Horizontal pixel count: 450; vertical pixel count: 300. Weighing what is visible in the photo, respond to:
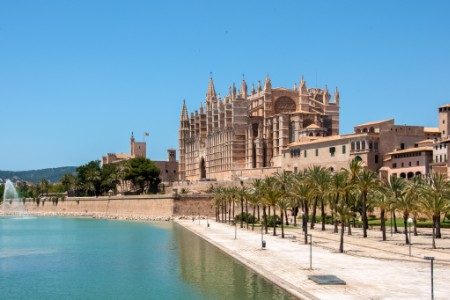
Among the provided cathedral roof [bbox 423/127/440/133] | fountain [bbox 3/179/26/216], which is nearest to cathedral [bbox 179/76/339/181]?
cathedral roof [bbox 423/127/440/133]

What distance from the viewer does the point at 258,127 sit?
305 ft

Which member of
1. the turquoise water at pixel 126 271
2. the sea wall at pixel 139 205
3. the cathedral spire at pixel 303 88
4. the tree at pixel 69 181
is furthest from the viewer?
the tree at pixel 69 181

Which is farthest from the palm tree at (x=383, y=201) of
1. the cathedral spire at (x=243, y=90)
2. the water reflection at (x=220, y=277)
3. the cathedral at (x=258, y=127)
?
the cathedral spire at (x=243, y=90)

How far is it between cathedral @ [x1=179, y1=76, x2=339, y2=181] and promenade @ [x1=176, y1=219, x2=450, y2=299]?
119 feet

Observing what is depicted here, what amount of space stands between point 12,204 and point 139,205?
43752mm

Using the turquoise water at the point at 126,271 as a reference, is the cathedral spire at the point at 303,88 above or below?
above

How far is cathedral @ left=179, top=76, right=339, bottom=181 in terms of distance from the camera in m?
85.7

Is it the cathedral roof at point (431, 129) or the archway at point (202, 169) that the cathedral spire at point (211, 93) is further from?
the cathedral roof at point (431, 129)

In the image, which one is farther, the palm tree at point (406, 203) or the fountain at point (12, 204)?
→ the fountain at point (12, 204)

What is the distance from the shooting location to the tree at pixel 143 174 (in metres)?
103

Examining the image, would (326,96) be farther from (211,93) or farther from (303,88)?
(211,93)

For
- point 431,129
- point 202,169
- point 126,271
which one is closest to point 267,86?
point 202,169

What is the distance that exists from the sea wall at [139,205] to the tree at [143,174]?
8769 millimetres

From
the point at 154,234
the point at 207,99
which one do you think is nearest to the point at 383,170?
the point at 154,234
